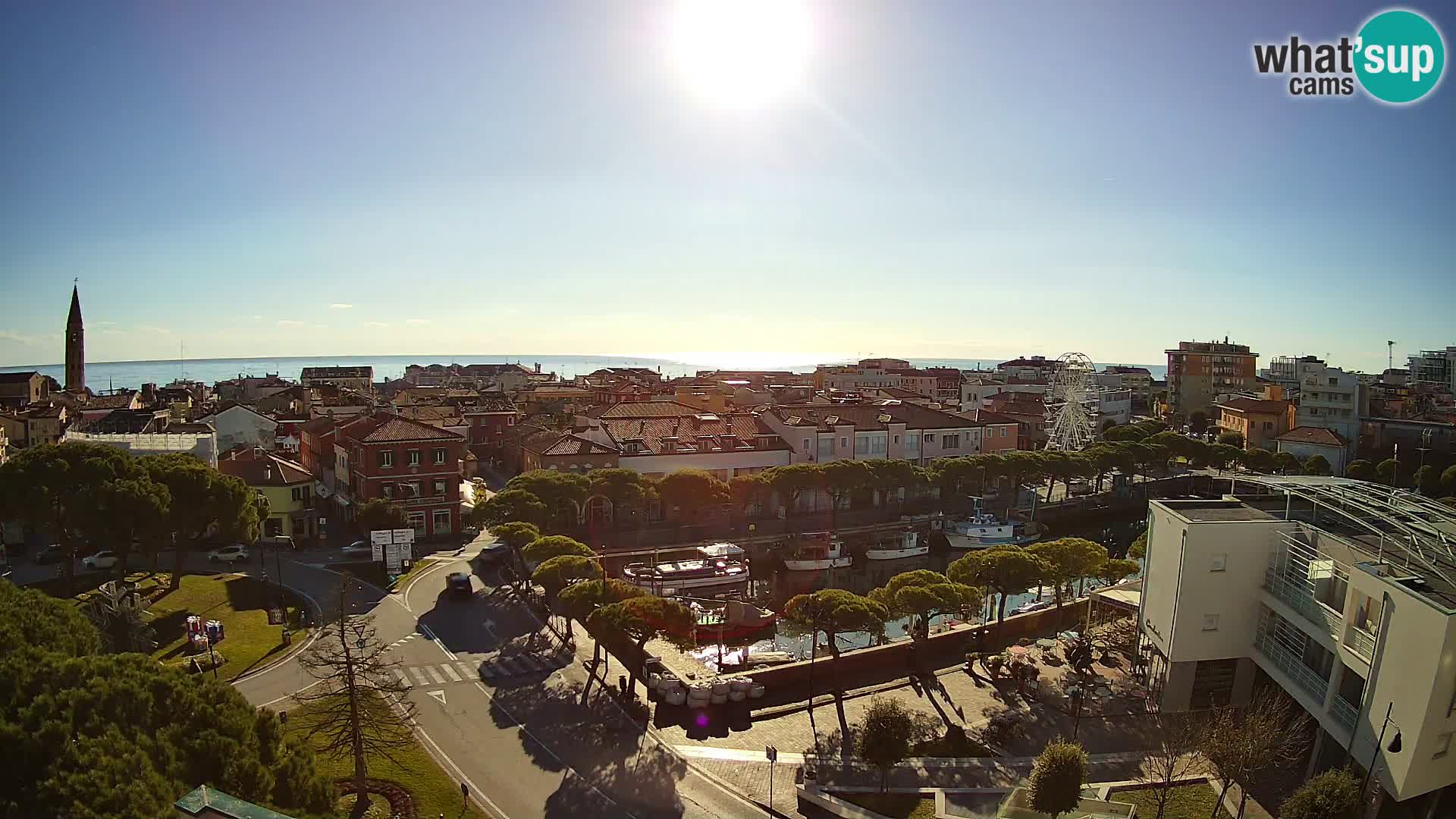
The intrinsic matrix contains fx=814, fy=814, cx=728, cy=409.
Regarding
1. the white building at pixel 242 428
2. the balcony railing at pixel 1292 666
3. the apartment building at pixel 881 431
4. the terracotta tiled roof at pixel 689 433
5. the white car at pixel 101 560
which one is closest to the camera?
the balcony railing at pixel 1292 666

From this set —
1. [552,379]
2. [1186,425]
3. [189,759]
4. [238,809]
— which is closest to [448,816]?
[189,759]

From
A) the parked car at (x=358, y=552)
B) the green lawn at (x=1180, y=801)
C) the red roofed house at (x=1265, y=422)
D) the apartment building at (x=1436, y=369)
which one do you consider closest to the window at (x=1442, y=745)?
the green lawn at (x=1180, y=801)

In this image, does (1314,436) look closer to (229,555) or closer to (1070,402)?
(1070,402)

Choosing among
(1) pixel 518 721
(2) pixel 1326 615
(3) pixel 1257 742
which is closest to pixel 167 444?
(1) pixel 518 721

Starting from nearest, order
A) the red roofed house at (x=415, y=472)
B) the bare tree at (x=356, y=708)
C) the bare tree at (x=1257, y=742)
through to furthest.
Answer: the bare tree at (x=1257, y=742), the bare tree at (x=356, y=708), the red roofed house at (x=415, y=472)

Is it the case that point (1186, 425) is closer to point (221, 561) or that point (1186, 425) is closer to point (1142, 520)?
point (1142, 520)

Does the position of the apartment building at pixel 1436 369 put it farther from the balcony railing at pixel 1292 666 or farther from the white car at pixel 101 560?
the white car at pixel 101 560
